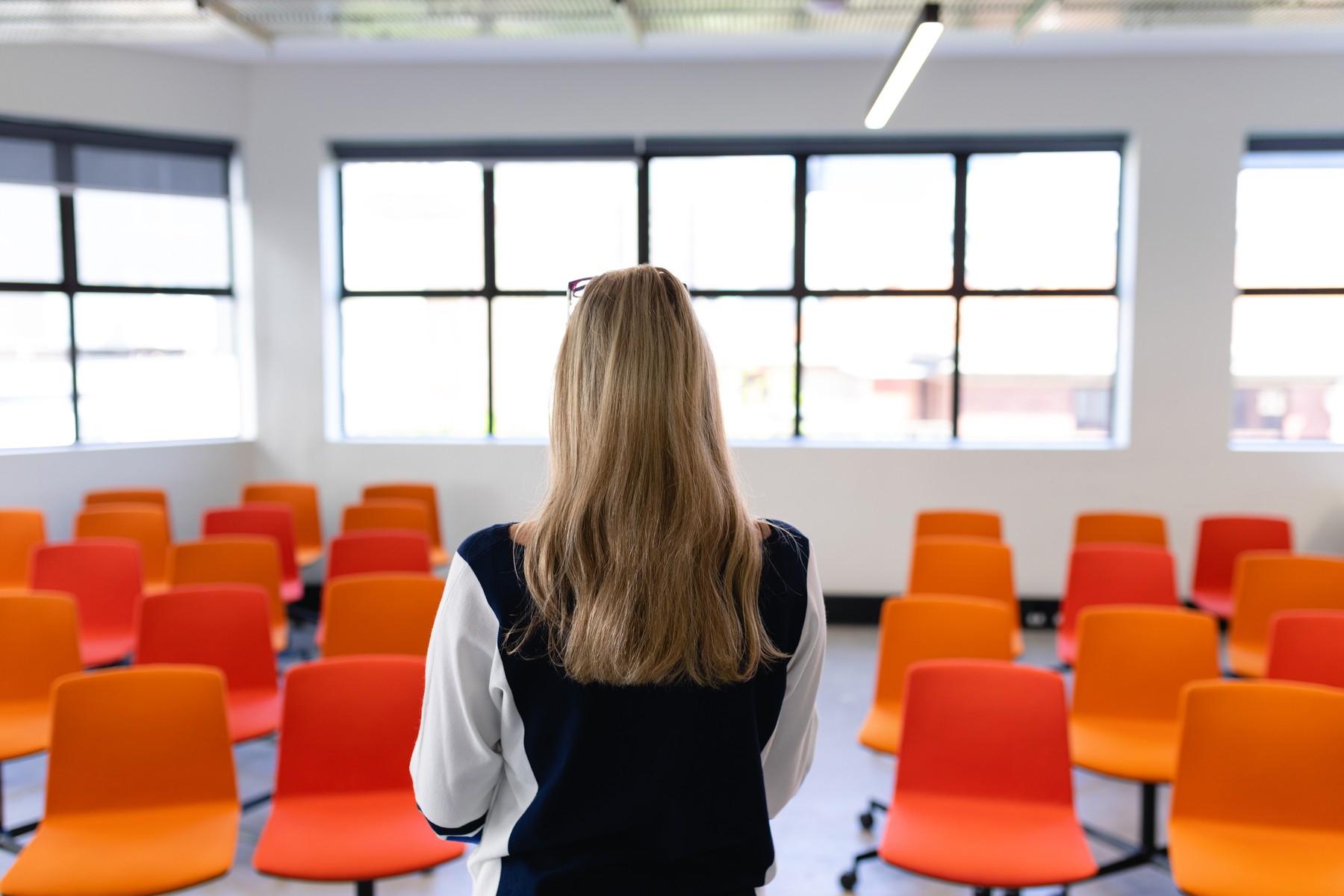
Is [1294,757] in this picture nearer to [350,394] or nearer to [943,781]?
[943,781]

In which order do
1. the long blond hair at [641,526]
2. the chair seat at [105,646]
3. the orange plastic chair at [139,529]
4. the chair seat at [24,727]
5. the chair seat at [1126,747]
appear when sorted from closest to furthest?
the long blond hair at [641,526] → the chair seat at [1126,747] → the chair seat at [24,727] → the chair seat at [105,646] → the orange plastic chair at [139,529]

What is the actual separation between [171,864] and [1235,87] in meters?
6.87

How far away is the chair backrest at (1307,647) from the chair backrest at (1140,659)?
0.65 feet

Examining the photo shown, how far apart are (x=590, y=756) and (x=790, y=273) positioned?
575cm

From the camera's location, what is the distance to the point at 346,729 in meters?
2.74

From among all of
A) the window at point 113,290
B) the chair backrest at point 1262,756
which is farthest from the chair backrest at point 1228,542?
the window at point 113,290

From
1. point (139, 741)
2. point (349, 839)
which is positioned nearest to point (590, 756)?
point (349, 839)

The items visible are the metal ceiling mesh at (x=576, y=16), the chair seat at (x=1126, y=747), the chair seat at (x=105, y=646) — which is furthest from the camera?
the metal ceiling mesh at (x=576, y=16)

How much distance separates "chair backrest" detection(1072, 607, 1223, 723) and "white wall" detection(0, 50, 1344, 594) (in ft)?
10.0

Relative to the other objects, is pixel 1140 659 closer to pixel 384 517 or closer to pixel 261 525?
pixel 384 517

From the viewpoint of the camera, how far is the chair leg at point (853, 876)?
3137mm

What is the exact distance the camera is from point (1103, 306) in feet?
21.3

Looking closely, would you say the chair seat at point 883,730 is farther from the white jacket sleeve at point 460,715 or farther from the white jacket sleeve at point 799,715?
the white jacket sleeve at point 460,715

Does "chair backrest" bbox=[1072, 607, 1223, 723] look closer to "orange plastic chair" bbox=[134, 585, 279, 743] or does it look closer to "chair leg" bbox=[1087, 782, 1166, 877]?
"chair leg" bbox=[1087, 782, 1166, 877]
